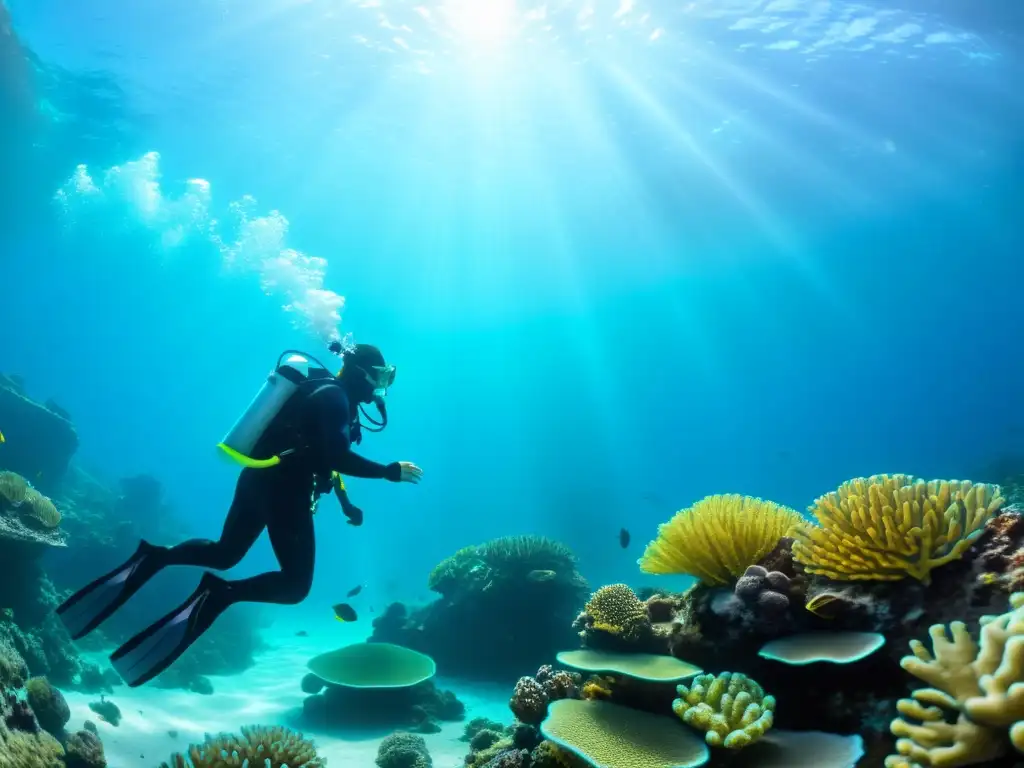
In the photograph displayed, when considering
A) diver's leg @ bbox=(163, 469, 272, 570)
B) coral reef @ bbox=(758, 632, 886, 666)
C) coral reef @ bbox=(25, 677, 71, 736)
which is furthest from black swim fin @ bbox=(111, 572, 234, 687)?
coral reef @ bbox=(758, 632, 886, 666)

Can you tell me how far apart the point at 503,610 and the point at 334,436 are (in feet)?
27.0

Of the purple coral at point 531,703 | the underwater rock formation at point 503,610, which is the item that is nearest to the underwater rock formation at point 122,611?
the underwater rock formation at point 503,610

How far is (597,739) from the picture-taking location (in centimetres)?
311


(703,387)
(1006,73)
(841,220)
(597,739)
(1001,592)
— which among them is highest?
(703,387)

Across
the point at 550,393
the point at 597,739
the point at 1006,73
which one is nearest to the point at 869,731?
the point at 597,739

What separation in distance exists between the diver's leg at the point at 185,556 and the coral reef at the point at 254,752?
1451mm

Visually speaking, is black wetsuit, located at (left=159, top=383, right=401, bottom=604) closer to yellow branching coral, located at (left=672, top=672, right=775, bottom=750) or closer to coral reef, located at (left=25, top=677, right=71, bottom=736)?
coral reef, located at (left=25, top=677, right=71, bottom=736)

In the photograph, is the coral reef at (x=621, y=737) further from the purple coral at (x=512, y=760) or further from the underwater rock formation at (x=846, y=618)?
the purple coral at (x=512, y=760)

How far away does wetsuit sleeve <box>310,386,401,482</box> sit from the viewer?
4719mm

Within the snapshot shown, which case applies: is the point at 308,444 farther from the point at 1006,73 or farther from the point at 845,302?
the point at 845,302

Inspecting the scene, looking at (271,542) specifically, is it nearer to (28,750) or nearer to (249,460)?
(249,460)

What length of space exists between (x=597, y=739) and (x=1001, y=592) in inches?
91.4

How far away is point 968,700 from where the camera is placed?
75.0 inches

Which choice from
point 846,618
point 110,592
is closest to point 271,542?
point 110,592
